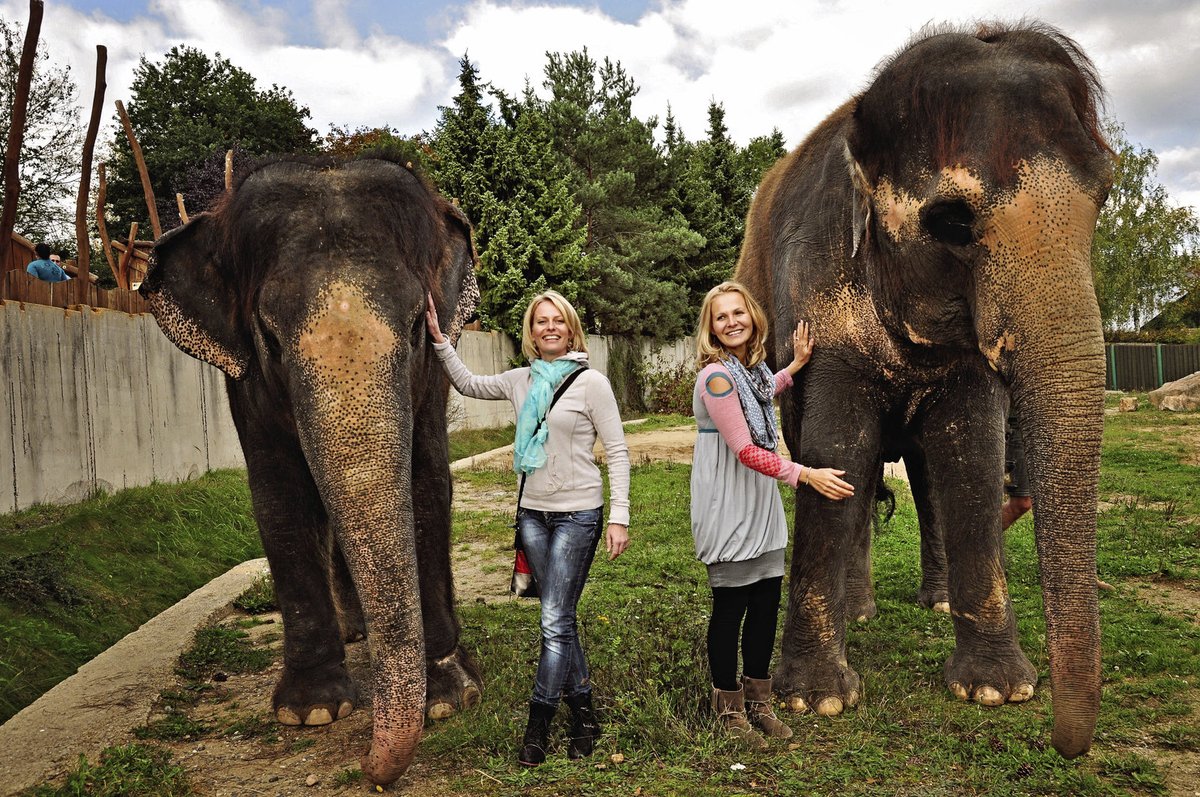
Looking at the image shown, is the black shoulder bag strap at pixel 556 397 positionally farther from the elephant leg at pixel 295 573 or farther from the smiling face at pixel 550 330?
the elephant leg at pixel 295 573

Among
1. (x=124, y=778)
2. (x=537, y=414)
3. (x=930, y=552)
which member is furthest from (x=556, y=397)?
(x=930, y=552)

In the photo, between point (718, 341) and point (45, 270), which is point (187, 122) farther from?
point (718, 341)

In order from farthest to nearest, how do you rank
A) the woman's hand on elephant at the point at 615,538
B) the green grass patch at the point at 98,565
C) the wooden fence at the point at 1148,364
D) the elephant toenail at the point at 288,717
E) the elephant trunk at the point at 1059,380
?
the wooden fence at the point at 1148,364, the green grass patch at the point at 98,565, the elephant toenail at the point at 288,717, the woman's hand on elephant at the point at 615,538, the elephant trunk at the point at 1059,380

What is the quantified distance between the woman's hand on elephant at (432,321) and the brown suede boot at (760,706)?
6.71 feet

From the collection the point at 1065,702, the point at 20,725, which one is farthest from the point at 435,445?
the point at 1065,702

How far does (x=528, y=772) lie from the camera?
3.62 meters

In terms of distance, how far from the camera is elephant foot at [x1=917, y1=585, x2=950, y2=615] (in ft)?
20.3

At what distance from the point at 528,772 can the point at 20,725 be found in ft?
8.35

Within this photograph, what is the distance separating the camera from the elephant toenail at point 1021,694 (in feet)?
14.2

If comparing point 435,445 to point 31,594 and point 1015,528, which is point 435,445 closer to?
point 31,594

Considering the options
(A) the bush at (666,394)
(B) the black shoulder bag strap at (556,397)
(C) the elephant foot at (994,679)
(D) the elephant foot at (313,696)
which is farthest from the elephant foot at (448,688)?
(A) the bush at (666,394)

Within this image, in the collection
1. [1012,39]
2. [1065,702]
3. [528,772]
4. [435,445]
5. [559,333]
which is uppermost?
[1012,39]

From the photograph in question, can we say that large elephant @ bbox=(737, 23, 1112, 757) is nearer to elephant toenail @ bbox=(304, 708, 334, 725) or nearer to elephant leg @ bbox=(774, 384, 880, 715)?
elephant leg @ bbox=(774, 384, 880, 715)

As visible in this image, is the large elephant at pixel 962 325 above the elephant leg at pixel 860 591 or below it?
above
